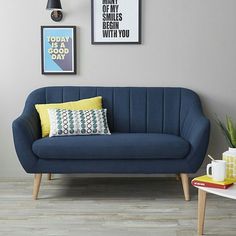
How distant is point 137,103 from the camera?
382cm

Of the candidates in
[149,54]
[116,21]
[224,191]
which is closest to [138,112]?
[149,54]

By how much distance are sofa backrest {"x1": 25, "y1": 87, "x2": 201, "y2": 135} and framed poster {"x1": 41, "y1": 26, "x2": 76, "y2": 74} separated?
0.21 metres

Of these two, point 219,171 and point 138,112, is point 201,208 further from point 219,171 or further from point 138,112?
point 138,112

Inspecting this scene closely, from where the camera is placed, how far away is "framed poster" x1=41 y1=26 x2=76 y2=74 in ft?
12.9

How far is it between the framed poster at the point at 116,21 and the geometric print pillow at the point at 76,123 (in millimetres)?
762

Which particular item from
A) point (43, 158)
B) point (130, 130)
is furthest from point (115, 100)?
point (43, 158)

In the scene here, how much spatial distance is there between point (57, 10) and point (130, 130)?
4.02ft

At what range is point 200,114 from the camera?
3.59 metres

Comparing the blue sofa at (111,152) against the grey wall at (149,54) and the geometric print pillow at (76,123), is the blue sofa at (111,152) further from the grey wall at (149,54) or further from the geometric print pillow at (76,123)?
the grey wall at (149,54)

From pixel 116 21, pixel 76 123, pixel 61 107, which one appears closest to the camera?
pixel 76 123

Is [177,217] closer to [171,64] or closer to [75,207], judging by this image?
[75,207]

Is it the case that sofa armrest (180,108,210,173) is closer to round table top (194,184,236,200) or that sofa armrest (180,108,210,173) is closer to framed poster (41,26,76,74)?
round table top (194,184,236,200)

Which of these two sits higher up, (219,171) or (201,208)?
(219,171)

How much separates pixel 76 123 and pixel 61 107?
10.0 inches
